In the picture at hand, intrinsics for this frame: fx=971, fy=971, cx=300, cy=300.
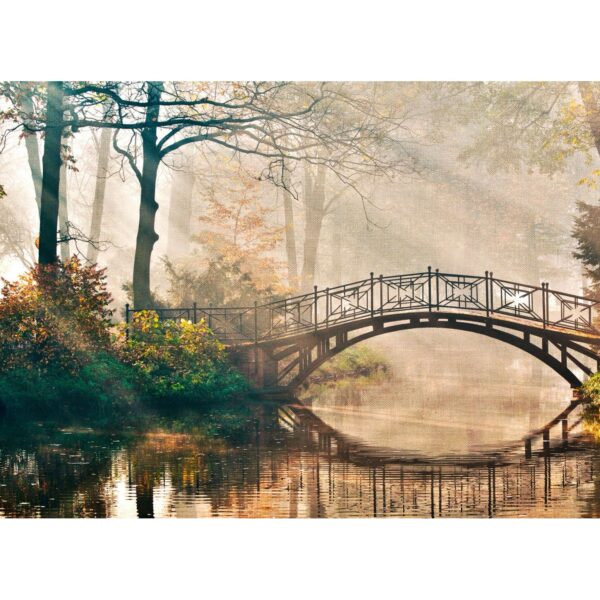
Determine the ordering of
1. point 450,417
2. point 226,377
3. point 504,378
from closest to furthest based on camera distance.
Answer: point 450,417 < point 226,377 < point 504,378

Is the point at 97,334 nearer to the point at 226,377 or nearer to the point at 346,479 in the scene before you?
the point at 226,377

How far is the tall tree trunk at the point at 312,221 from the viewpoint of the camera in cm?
2415

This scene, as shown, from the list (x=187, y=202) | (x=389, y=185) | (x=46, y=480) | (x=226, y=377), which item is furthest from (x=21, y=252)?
(x=46, y=480)

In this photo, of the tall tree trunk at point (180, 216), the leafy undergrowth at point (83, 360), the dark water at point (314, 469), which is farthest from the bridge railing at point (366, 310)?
the tall tree trunk at point (180, 216)

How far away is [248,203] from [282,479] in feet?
46.5

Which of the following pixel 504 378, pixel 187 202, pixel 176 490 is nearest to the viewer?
pixel 176 490

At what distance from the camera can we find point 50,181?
53.9 feet

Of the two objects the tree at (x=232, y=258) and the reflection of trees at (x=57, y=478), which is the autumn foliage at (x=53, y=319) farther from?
the tree at (x=232, y=258)

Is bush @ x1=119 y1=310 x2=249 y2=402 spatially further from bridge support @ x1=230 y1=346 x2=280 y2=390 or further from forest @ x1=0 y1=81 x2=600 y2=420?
bridge support @ x1=230 y1=346 x2=280 y2=390

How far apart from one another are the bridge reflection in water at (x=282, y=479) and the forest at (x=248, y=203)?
10.2 ft

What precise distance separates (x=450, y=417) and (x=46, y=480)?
7480mm

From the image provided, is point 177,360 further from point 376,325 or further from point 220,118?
point 220,118

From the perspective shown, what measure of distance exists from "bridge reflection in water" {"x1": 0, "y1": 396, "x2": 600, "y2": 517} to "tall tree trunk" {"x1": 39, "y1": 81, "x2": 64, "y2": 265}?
4.83 m

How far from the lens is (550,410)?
53.3 ft
